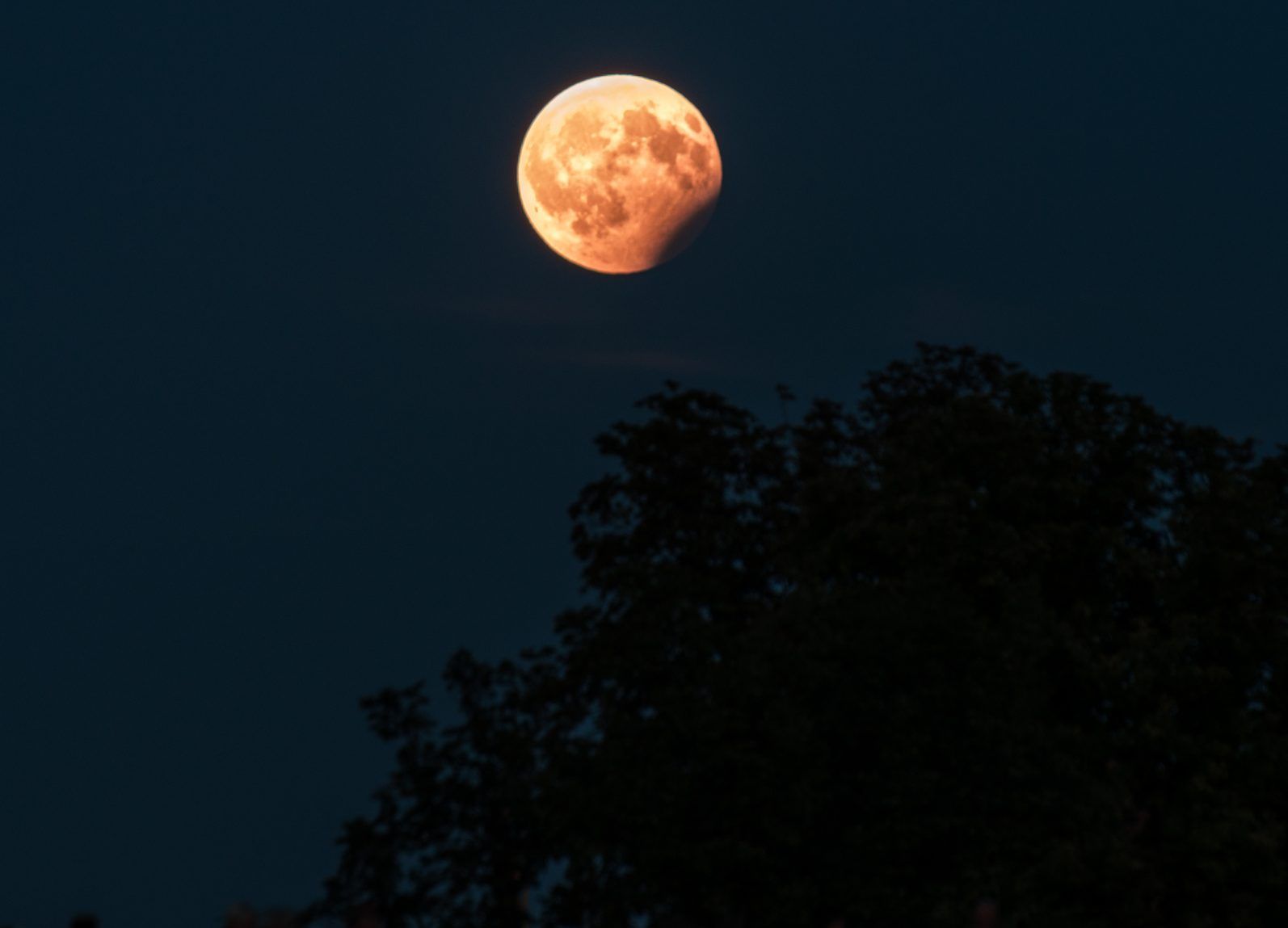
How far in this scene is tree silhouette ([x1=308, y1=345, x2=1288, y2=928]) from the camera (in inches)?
1214

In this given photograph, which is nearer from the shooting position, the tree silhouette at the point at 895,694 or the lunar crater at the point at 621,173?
the tree silhouette at the point at 895,694

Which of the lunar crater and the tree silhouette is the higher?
the lunar crater

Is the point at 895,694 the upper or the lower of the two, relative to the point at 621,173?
lower

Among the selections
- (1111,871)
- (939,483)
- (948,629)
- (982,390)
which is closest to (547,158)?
(982,390)

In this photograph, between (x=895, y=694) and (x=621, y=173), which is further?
(x=621, y=173)

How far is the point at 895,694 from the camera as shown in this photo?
3145cm

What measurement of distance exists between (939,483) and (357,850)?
12.4m

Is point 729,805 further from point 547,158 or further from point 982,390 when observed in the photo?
point 547,158

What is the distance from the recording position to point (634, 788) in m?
31.1

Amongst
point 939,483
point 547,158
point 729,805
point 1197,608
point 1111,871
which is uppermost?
point 547,158

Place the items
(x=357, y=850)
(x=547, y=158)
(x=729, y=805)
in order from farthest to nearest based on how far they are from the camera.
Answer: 1. (x=547, y=158)
2. (x=357, y=850)
3. (x=729, y=805)

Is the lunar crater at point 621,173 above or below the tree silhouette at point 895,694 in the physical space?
above

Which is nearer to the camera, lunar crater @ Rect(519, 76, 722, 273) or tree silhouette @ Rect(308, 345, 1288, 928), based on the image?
tree silhouette @ Rect(308, 345, 1288, 928)

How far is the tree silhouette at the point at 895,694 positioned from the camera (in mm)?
30828
